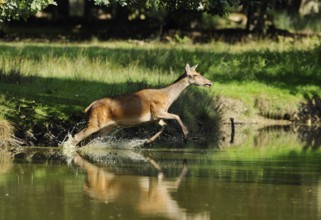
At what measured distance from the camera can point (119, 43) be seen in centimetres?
4338

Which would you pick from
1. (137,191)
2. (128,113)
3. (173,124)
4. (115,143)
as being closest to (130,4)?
(128,113)

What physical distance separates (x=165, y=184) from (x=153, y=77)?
13723 mm

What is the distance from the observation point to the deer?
22.3m

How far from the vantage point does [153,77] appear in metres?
29.8

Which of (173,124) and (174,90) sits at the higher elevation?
(174,90)

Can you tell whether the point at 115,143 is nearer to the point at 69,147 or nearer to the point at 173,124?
the point at 69,147

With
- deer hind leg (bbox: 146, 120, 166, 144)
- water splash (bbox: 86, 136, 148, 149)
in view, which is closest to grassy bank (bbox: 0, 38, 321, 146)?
water splash (bbox: 86, 136, 148, 149)

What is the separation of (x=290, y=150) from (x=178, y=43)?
750 inches

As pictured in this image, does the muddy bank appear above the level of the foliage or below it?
below

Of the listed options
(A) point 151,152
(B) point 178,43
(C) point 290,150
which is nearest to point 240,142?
(C) point 290,150

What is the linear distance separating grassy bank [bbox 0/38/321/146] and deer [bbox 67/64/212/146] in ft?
3.18

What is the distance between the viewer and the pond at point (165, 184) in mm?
13453

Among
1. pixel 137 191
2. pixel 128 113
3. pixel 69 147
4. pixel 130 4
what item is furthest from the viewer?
pixel 130 4

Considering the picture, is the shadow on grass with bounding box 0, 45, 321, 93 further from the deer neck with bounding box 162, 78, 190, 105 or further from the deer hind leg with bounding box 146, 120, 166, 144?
the deer hind leg with bounding box 146, 120, 166, 144
